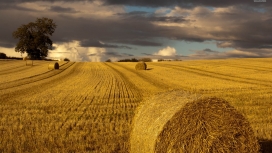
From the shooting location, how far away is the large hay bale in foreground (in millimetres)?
6328

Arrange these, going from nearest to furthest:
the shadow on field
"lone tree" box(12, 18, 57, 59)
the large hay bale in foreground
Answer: the large hay bale in foreground → the shadow on field → "lone tree" box(12, 18, 57, 59)

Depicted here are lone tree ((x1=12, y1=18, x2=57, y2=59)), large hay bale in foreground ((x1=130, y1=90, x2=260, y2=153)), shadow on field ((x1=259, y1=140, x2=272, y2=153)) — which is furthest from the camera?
lone tree ((x1=12, y1=18, x2=57, y2=59))

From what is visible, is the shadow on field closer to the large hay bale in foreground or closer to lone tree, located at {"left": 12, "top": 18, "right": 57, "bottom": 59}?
the large hay bale in foreground

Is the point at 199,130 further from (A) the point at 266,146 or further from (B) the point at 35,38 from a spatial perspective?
(B) the point at 35,38

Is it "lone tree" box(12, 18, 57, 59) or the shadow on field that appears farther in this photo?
"lone tree" box(12, 18, 57, 59)

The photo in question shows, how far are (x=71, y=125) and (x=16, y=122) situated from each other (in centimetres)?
176

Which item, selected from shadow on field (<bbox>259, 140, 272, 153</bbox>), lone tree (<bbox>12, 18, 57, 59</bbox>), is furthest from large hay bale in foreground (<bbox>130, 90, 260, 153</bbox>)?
lone tree (<bbox>12, 18, 57, 59</bbox>)

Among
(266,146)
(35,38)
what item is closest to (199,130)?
(266,146)

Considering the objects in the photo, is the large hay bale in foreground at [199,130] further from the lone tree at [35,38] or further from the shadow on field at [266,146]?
the lone tree at [35,38]

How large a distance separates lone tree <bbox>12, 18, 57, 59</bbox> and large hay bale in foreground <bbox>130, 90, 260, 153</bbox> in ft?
244

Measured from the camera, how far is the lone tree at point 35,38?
77.8 m

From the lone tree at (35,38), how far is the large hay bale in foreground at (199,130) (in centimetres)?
7443

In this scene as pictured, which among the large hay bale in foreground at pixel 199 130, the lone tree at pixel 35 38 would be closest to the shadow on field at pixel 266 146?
the large hay bale in foreground at pixel 199 130

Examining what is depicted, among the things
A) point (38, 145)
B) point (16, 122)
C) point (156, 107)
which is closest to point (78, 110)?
point (16, 122)
